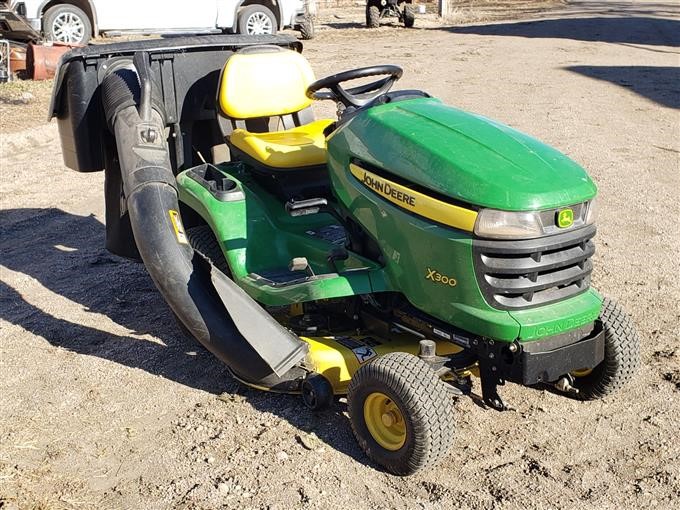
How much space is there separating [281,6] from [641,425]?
45.3ft

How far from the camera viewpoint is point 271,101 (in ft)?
15.6

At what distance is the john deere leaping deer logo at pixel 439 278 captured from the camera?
133 inches

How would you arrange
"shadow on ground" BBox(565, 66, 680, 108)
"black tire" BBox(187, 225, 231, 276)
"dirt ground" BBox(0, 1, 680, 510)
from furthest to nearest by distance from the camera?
"shadow on ground" BBox(565, 66, 680, 108) < "black tire" BBox(187, 225, 231, 276) < "dirt ground" BBox(0, 1, 680, 510)

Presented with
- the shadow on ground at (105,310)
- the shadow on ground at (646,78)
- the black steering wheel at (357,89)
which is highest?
the black steering wheel at (357,89)

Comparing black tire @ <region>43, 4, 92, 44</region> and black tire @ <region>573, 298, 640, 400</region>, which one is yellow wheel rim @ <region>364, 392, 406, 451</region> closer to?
black tire @ <region>573, 298, 640, 400</region>

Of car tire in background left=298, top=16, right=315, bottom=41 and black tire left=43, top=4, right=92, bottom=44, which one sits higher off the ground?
black tire left=43, top=4, right=92, bottom=44

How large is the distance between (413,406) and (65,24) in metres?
12.3

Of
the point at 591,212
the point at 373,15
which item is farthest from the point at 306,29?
the point at 591,212

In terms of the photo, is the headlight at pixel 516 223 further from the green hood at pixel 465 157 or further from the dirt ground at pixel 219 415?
the dirt ground at pixel 219 415

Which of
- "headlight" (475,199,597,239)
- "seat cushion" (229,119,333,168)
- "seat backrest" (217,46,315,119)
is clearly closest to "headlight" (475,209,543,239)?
"headlight" (475,199,597,239)

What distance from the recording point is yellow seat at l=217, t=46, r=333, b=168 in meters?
4.29

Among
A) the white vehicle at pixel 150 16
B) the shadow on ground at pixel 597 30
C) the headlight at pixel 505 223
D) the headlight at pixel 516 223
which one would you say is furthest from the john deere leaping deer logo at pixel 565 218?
A: the shadow on ground at pixel 597 30

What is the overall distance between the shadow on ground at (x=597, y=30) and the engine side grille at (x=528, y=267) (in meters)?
14.9

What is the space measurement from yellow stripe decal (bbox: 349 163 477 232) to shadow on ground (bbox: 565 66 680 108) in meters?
8.19
